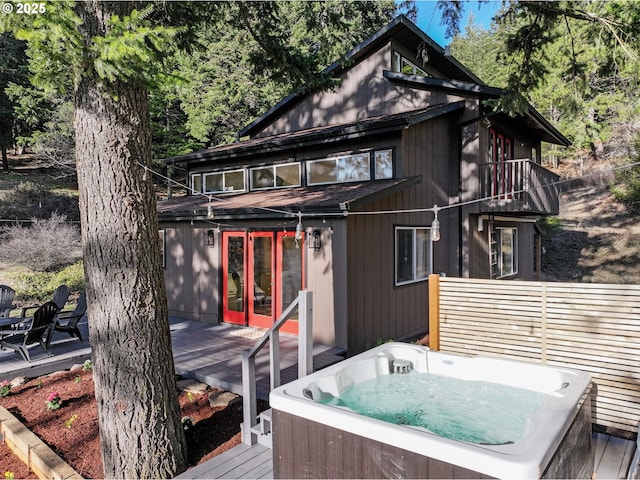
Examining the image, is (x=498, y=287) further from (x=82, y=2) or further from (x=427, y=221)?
(x=82, y=2)

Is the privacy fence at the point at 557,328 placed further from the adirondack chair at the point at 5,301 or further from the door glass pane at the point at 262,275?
the adirondack chair at the point at 5,301

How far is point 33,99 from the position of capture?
19.1 meters

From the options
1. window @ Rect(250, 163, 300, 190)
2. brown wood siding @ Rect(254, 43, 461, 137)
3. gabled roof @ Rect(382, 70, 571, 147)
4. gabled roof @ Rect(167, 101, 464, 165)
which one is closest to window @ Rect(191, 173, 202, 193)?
gabled roof @ Rect(167, 101, 464, 165)

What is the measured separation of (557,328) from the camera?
4.48 meters

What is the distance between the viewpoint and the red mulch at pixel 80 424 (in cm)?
365

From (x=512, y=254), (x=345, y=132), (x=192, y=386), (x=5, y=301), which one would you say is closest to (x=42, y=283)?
(x=5, y=301)

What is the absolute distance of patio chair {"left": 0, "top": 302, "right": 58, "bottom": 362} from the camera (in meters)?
5.81

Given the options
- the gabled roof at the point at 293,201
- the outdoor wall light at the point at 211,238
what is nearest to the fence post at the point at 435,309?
the gabled roof at the point at 293,201

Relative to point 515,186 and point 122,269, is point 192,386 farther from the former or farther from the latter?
point 515,186

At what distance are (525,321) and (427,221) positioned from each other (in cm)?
422

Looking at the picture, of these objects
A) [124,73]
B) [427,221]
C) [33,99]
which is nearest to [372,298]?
[427,221]

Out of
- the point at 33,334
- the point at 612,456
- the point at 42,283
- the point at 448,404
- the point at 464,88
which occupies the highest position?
the point at 464,88

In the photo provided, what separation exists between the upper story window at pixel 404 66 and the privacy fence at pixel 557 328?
21.3 ft

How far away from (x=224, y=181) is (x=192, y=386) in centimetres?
658
